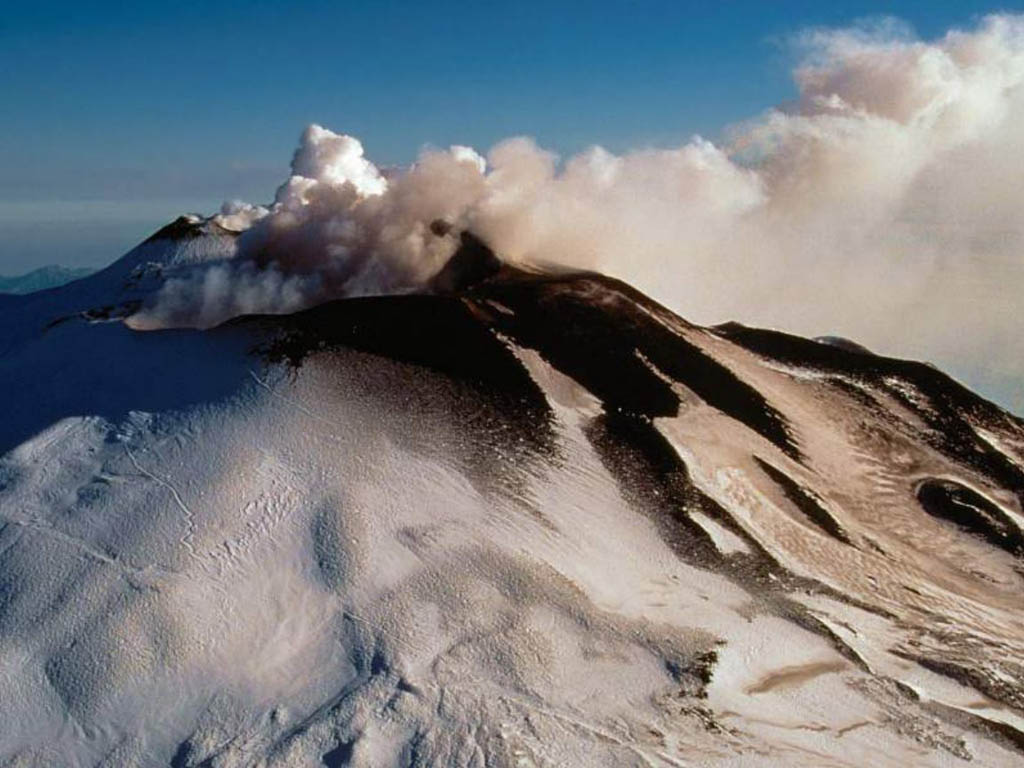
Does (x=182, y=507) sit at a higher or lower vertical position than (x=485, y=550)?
higher

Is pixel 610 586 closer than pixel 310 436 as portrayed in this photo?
Yes

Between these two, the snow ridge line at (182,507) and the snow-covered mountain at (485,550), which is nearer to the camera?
the snow-covered mountain at (485,550)

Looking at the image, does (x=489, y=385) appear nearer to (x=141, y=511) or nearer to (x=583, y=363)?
(x=583, y=363)

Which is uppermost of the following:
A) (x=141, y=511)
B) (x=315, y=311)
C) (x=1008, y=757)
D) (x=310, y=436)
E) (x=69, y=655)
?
(x=315, y=311)

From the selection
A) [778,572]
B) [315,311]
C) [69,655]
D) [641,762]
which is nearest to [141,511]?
[69,655]

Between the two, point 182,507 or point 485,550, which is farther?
point 182,507

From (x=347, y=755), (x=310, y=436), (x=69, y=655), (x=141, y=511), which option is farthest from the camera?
(x=310, y=436)

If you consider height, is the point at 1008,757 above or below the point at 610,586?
below

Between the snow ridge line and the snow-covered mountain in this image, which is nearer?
the snow-covered mountain
